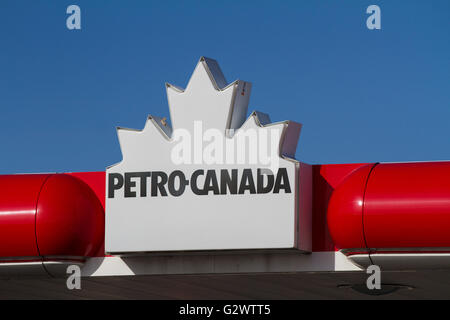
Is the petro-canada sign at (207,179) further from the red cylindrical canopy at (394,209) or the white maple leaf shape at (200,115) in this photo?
the red cylindrical canopy at (394,209)

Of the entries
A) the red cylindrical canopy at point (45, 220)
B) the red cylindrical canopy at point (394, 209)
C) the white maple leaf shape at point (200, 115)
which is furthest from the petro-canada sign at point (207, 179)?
the red cylindrical canopy at point (394, 209)

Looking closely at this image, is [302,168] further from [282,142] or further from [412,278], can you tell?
[412,278]

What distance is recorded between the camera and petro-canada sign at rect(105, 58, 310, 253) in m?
16.6

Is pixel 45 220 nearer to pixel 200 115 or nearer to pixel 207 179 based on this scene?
pixel 207 179

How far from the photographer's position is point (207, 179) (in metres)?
17.1

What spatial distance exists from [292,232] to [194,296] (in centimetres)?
534

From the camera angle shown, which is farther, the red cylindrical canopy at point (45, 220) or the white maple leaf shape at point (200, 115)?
the red cylindrical canopy at point (45, 220)

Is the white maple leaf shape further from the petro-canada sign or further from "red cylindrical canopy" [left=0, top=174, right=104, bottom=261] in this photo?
"red cylindrical canopy" [left=0, top=174, right=104, bottom=261]

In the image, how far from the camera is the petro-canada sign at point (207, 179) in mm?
16641

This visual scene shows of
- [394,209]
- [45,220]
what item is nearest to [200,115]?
[45,220]

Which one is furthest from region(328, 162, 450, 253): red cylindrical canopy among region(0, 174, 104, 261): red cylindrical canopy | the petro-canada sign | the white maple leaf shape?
region(0, 174, 104, 261): red cylindrical canopy

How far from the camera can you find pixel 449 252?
15531mm

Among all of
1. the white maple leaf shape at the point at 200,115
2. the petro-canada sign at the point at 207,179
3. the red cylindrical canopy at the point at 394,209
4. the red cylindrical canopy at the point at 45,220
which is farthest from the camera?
the red cylindrical canopy at the point at 45,220
